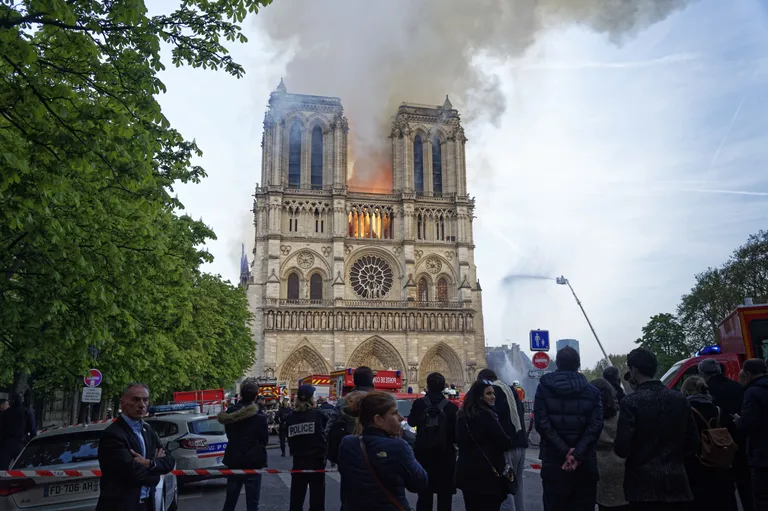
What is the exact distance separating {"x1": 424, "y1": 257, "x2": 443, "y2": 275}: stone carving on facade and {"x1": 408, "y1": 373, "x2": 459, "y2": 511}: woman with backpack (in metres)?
42.6

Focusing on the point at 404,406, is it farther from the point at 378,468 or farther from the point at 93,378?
the point at 378,468

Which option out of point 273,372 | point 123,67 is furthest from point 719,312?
point 123,67

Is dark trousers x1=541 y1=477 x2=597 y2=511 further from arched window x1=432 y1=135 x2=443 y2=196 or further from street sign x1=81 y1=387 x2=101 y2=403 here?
arched window x1=432 y1=135 x2=443 y2=196

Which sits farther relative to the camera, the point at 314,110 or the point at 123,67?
the point at 314,110

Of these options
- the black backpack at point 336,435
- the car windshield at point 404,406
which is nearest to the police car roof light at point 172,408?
the car windshield at point 404,406

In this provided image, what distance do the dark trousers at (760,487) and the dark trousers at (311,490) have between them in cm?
407

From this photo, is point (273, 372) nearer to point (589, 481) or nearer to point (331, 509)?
point (331, 509)

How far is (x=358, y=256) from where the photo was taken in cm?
4809

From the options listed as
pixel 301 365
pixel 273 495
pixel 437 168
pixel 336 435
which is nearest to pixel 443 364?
pixel 301 365

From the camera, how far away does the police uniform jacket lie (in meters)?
6.83

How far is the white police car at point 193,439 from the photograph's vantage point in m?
10.7

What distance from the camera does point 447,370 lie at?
47.2 meters

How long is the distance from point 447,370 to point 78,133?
41.9 metres

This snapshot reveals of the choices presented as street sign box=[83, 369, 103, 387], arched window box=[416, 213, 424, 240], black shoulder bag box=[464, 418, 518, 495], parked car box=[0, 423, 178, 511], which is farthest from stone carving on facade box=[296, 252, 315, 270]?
black shoulder bag box=[464, 418, 518, 495]
